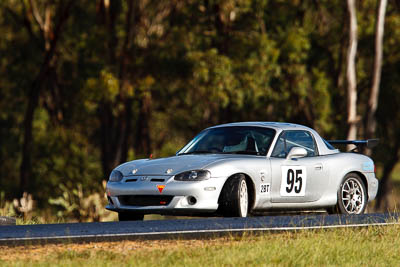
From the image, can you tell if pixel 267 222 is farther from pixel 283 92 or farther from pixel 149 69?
pixel 283 92

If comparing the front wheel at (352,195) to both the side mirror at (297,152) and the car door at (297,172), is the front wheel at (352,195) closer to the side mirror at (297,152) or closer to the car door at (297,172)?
the car door at (297,172)

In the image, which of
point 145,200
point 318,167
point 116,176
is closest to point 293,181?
point 318,167

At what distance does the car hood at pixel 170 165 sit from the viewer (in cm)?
1106

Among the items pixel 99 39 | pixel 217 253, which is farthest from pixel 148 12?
pixel 217 253

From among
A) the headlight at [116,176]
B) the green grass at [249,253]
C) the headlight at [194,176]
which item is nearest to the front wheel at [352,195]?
the headlight at [194,176]


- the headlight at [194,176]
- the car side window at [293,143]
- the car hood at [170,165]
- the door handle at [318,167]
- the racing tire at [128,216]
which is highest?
the car side window at [293,143]

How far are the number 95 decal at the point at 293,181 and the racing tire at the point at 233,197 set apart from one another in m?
0.88

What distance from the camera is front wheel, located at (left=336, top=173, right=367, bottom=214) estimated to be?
42.1 feet

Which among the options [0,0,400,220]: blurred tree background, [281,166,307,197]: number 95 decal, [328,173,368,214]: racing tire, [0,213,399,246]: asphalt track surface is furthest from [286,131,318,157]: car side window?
[0,0,400,220]: blurred tree background

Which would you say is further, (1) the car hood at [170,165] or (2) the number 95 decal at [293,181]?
(2) the number 95 decal at [293,181]

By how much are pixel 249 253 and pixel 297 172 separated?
3894mm

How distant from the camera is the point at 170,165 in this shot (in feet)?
36.8

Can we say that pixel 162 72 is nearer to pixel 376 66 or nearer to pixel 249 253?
pixel 376 66

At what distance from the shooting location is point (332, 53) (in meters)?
36.5
